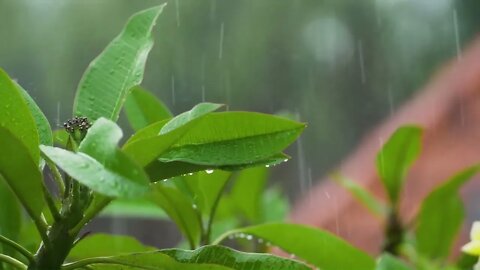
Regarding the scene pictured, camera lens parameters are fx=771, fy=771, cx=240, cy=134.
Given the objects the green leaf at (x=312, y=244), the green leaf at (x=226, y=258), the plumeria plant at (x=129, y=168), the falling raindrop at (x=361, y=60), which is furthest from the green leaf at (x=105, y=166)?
the falling raindrop at (x=361, y=60)

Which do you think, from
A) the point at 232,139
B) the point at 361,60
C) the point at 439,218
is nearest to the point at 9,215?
the point at 232,139

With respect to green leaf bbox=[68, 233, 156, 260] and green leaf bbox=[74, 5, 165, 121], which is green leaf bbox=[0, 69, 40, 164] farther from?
green leaf bbox=[68, 233, 156, 260]

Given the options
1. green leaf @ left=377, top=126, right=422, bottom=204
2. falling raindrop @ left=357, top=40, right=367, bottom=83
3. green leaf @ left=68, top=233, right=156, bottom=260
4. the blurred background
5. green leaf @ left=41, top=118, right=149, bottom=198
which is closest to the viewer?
green leaf @ left=41, top=118, right=149, bottom=198

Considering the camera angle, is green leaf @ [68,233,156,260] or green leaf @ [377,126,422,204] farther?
green leaf @ [377,126,422,204]

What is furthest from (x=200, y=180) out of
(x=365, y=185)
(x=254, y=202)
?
(x=365, y=185)

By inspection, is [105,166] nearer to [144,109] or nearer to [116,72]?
[116,72]

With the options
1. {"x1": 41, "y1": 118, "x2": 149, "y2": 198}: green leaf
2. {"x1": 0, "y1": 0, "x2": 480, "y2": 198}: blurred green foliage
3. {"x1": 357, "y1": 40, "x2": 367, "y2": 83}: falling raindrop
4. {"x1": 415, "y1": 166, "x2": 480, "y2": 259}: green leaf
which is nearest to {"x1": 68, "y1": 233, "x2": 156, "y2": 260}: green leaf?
{"x1": 41, "y1": 118, "x2": 149, "y2": 198}: green leaf
